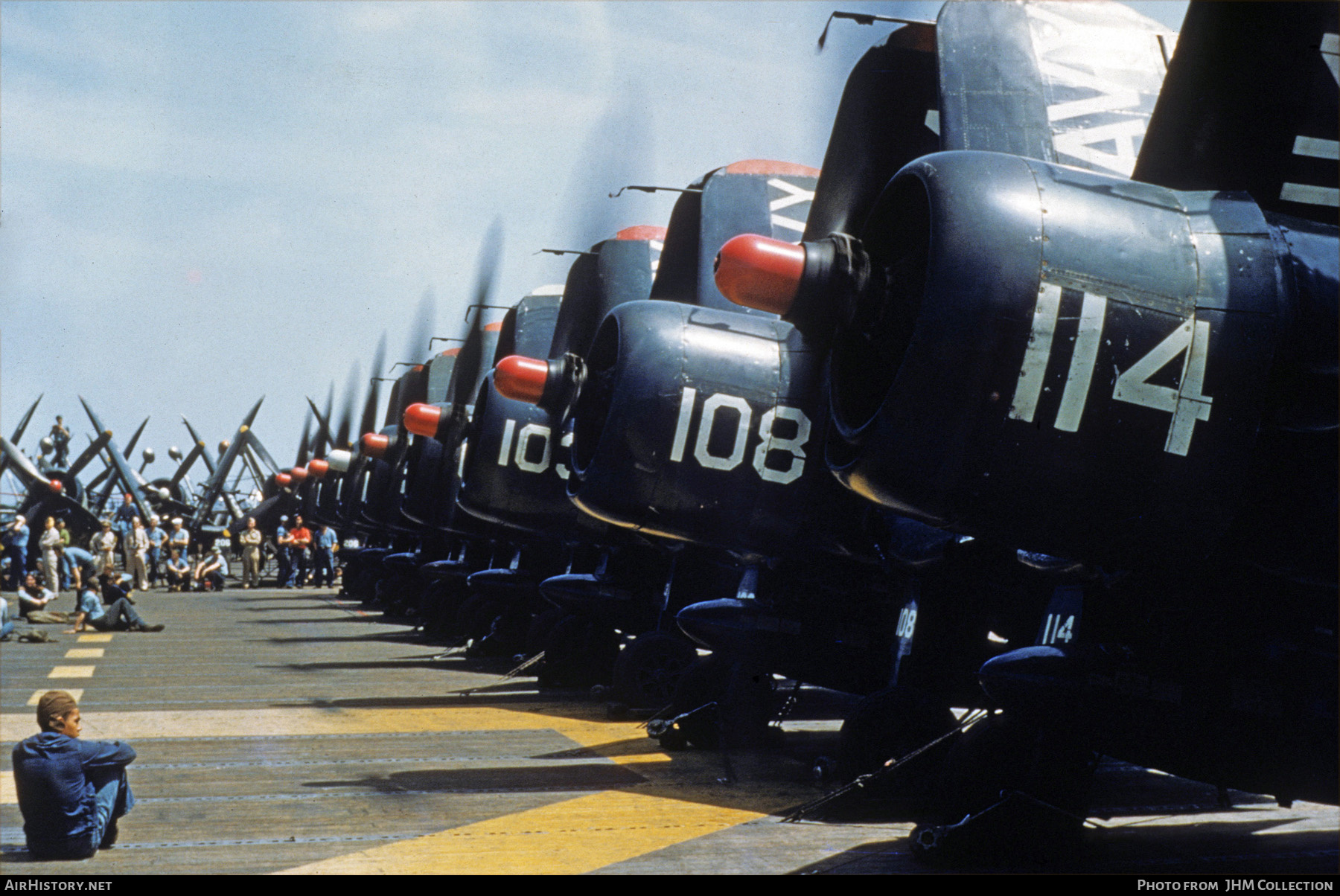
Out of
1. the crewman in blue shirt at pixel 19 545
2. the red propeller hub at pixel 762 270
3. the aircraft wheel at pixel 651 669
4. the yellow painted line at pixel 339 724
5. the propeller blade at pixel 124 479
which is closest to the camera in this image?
the red propeller hub at pixel 762 270

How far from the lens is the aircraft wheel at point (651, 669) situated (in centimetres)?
1173

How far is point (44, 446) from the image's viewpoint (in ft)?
172

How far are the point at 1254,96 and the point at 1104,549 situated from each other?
2.14 metres

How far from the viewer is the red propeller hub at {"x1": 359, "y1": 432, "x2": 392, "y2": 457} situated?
2208 centimetres

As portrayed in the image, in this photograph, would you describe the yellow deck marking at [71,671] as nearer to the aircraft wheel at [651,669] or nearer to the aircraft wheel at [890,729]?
the aircraft wheel at [651,669]

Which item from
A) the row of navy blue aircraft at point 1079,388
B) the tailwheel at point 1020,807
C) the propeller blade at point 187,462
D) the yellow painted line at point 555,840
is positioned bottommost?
the propeller blade at point 187,462

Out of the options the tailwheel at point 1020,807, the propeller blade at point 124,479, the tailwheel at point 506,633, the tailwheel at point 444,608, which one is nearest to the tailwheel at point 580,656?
the tailwheel at point 506,633

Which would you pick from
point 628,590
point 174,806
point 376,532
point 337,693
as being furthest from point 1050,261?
point 376,532

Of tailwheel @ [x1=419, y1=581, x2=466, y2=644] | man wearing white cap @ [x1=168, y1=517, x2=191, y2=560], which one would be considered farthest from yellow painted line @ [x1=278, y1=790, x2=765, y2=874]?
man wearing white cap @ [x1=168, y1=517, x2=191, y2=560]

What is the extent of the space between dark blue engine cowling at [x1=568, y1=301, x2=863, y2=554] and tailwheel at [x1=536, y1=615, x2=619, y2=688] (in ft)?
14.9

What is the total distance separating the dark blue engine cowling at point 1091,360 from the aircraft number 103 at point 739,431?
3.97m

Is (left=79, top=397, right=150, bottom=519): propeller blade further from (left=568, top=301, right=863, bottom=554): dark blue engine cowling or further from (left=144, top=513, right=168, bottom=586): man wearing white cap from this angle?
(left=568, top=301, right=863, bottom=554): dark blue engine cowling

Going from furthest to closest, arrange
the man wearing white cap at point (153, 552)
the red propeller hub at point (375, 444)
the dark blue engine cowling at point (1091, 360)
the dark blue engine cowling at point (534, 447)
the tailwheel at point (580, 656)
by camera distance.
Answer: the man wearing white cap at point (153, 552) < the red propeller hub at point (375, 444) < the tailwheel at point (580, 656) < the dark blue engine cowling at point (534, 447) < the dark blue engine cowling at point (1091, 360)

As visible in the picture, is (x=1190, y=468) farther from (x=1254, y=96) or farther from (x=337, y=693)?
(x=337, y=693)
